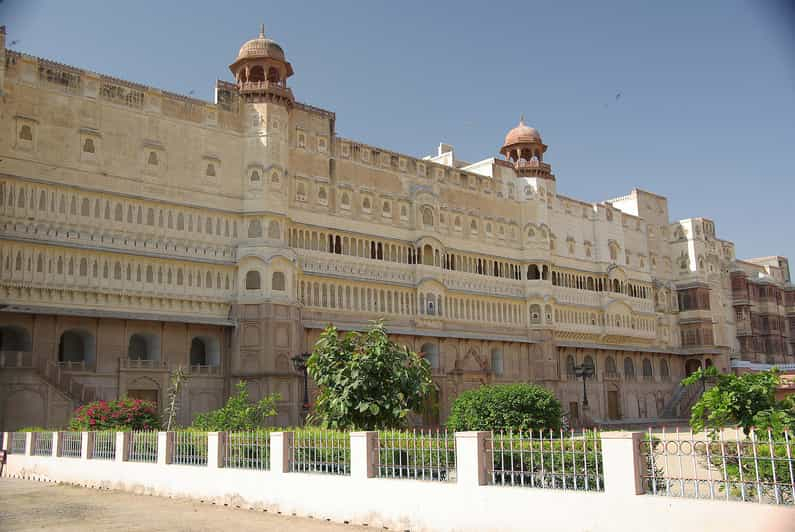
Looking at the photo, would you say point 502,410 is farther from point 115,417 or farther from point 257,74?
point 257,74

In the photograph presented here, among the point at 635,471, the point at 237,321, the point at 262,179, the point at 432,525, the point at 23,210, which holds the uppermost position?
the point at 262,179

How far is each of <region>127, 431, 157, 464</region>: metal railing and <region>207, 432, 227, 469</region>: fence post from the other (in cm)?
248

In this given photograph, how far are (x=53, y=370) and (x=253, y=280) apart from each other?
33.3 feet

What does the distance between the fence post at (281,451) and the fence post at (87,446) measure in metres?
8.14

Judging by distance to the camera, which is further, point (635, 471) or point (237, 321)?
point (237, 321)

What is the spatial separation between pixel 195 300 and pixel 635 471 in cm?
2884

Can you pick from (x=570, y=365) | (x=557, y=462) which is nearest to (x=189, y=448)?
(x=557, y=462)

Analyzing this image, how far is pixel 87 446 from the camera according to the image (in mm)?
22594

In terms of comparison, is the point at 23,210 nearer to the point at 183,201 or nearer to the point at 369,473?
the point at 183,201

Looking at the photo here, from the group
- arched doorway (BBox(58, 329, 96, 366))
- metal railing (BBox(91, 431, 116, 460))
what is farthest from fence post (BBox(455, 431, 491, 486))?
arched doorway (BBox(58, 329, 96, 366))

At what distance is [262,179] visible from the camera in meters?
39.9

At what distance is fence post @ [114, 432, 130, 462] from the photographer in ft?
69.2

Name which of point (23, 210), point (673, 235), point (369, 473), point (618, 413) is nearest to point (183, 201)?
point (23, 210)

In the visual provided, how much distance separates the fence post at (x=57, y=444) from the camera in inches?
939
